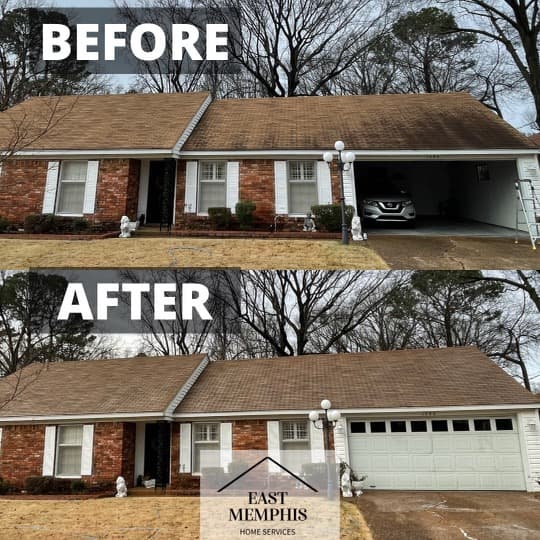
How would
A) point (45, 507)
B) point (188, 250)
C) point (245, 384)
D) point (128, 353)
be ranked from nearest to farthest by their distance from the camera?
1. point (45, 507)
2. point (188, 250)
3. point (245, 384)
4. point (128, 353)

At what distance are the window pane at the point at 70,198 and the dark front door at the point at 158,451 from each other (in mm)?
7174

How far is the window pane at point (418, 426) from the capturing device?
1284 cm

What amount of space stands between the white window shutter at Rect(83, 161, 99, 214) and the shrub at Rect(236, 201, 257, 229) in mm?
4568

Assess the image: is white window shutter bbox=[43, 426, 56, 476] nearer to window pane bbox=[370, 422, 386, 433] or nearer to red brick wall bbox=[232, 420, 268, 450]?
red brick wall bbox=[232, 420, 268, 450]

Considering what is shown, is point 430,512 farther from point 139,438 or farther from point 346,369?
point 139,438

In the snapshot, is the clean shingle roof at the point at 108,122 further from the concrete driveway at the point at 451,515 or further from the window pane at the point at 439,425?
the concrete driveway at the point at 451,515

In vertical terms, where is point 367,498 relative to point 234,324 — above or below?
below

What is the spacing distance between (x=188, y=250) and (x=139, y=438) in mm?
5984

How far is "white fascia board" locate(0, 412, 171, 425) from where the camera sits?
12.8 m

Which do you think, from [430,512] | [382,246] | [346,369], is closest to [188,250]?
[382,246]

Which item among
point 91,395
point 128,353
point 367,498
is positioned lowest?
point 367,498

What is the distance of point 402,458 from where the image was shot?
41.5 feet

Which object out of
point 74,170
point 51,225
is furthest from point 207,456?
point 74,170

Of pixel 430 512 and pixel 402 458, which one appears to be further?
pixel 402 458
